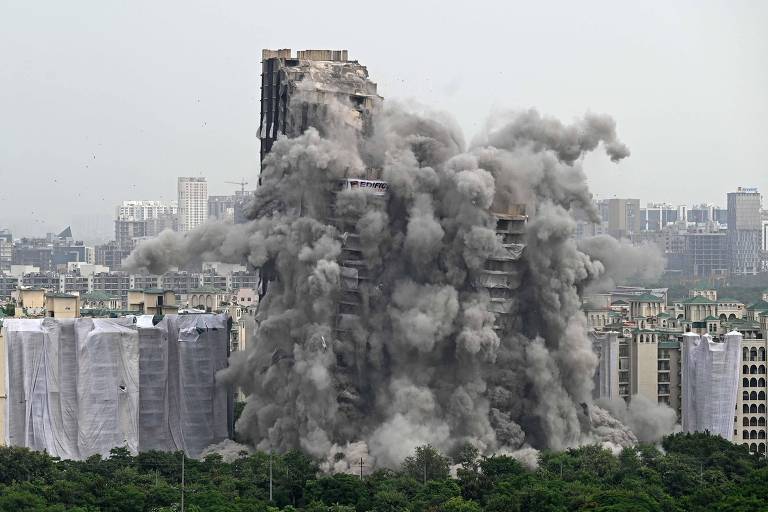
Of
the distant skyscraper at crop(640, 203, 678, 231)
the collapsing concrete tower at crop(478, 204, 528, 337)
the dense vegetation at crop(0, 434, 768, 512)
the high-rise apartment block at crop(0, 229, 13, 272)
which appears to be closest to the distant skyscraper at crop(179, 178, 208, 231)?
the high-rise apartment block at crop(0, 229, 13, 272)

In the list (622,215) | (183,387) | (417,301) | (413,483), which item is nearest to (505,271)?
(417,301)

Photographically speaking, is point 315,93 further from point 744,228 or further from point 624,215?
point 744,228

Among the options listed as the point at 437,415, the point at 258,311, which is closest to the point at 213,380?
the point at 258,311

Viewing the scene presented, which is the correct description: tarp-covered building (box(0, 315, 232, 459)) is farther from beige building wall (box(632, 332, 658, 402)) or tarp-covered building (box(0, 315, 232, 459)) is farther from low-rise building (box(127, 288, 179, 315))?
beige building wall (box(632, 332, 658, 402))

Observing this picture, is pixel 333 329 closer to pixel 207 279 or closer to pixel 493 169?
pixel 493 169

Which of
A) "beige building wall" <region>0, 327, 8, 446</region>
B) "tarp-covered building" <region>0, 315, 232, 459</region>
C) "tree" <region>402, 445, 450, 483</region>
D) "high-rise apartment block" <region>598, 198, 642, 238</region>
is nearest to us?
"tree" <region>402, 445, 450, 483</region>

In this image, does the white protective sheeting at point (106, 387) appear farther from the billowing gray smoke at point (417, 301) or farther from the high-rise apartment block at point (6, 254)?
the high-rise apartment block at point (6, 254)
